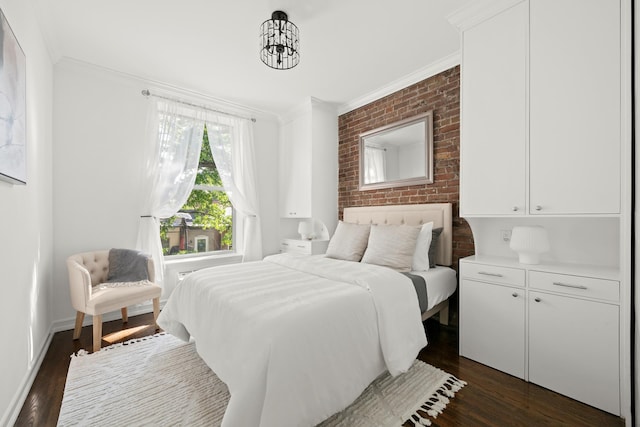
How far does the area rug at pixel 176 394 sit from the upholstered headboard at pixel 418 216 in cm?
113

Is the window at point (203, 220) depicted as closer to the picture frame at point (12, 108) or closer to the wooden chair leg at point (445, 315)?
the picture frame at point (12, 108)

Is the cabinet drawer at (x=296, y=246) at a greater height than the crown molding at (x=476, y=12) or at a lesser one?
lesser

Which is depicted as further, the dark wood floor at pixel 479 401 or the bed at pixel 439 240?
the bed at pixel 439 240

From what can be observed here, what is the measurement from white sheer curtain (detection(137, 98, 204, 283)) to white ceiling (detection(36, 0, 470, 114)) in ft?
1.22

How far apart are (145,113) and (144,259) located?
176cm

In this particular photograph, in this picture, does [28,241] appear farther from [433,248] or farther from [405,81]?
[405,81]

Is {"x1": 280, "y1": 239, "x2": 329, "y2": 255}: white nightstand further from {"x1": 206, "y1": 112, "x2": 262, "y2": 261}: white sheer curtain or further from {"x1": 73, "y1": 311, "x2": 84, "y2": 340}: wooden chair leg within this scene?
{"x1": 73, "y1": 311, "x2": 84, "y2": 340}: wooden chair leg

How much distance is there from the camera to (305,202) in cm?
408

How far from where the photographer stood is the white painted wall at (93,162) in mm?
2891

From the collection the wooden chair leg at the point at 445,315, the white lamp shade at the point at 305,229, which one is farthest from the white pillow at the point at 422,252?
the white lamp shade at the point at 305,229

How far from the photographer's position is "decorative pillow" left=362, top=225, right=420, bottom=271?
2.51m

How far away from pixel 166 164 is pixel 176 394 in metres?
2.64

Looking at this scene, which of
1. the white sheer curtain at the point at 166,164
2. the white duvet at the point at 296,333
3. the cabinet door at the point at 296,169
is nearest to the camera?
the white duvet at the point at 296,333

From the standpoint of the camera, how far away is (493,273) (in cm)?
216
